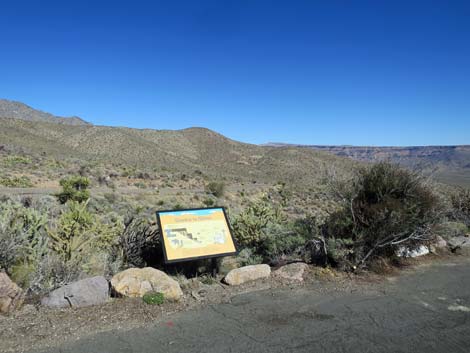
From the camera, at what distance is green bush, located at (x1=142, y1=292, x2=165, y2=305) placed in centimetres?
551

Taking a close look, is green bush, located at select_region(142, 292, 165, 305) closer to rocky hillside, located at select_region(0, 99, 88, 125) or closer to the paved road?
the paved road

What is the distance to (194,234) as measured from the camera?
684 centimetres

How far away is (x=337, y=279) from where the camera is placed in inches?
275

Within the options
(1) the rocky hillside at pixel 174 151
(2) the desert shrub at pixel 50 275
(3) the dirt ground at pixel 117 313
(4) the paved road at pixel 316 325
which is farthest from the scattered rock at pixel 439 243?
(1) the rocky hillside at pixel 174 151

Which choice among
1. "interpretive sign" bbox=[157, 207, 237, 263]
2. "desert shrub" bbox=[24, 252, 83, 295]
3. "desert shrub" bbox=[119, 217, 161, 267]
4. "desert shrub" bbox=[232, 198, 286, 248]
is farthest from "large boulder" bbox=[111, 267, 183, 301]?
"desert shrub" bbox=[232, 198, 286, 248]

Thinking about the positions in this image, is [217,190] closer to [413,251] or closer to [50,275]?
[413,251]

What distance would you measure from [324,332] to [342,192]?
4266 millimetres

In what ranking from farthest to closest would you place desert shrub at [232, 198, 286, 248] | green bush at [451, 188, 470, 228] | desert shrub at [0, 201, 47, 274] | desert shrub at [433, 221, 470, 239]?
1. green bush at [451, 188, 470, 228]
2. desert shrub at [232, 198, 286, 248]
3. desert shrub at [433, 221, 470, 239]
4. desert shrub at [0, 201, 47, 274]

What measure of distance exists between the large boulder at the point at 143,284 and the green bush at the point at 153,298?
9 cm

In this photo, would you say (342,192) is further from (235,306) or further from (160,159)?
(160,159)

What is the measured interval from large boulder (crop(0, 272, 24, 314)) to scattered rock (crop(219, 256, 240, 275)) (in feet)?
12.3

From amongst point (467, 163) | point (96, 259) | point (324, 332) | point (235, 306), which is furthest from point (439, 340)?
point (467, 163)

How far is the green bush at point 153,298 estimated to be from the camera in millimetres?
5508

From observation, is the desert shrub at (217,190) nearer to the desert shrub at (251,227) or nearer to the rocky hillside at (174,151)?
the rocky hillside at (174,151)
